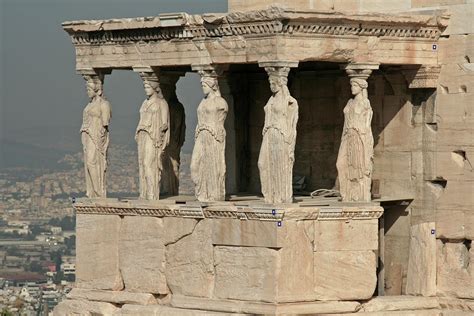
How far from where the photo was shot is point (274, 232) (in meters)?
37.2

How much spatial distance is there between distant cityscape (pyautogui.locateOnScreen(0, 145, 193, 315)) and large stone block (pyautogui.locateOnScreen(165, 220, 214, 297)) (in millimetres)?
17041

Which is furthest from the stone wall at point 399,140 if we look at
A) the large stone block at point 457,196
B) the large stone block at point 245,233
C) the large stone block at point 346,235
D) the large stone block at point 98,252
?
the large stone block at point 245,233

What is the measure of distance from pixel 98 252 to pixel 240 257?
9.99 feet

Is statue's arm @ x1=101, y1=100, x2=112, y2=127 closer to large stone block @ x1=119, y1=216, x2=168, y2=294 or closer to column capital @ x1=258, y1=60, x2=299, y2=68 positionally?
large stone block @ x1=119, y1=216, x2=168, y2=294

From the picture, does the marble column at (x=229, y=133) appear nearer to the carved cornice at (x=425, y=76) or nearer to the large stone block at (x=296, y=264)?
the carved cornice at (x=425, y=76)

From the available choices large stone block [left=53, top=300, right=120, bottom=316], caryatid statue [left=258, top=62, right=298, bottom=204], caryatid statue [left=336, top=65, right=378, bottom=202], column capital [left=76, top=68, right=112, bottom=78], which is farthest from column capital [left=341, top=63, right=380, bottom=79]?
large stone block [left=53, top=300, right=120, bottom=316]

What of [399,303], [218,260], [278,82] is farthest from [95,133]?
[399,303]

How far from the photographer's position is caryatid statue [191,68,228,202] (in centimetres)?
3831

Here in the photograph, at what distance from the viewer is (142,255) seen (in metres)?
39.4

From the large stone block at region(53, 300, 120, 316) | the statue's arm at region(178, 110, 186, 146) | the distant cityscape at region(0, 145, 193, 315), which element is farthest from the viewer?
the distant cityscape at region(0, 145, 193, 315)

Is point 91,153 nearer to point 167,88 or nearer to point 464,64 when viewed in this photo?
point 167,88

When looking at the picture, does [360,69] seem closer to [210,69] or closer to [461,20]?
[461,20]

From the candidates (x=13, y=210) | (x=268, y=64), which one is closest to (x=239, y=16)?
(x=268, y=64)

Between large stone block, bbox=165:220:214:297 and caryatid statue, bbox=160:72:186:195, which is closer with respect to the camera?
large stone block, bbox=165:220:214:297
